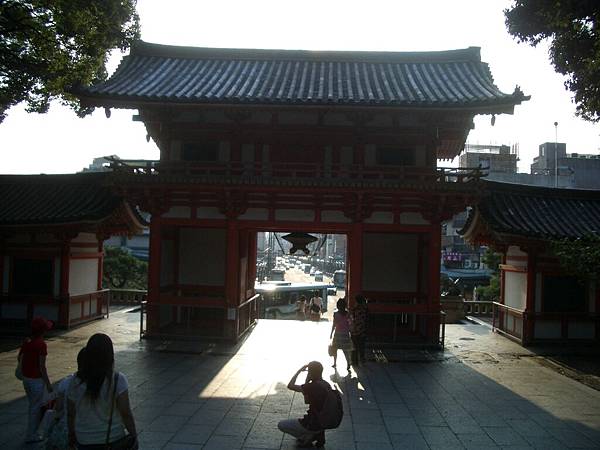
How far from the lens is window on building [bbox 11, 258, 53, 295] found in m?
18.1

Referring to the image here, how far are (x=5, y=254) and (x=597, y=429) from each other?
1811cm

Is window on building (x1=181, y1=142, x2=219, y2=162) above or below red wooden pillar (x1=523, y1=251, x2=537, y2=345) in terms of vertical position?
above

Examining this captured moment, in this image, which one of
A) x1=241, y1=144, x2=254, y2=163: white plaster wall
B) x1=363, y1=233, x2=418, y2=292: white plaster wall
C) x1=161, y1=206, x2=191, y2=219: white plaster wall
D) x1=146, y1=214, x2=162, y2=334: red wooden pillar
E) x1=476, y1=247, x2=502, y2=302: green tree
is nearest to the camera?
x1=146, y1=214, x2=162, y2=334: red wooden pillar

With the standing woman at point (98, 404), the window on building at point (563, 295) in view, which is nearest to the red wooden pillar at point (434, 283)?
the window on building at point (563, 295)

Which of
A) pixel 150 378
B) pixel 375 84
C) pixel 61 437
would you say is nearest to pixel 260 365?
pixel 150 378

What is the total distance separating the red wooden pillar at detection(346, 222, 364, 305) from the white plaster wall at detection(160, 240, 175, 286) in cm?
648

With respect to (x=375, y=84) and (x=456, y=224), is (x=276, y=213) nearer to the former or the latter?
(x=375, y=84)

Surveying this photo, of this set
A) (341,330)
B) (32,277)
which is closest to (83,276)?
(32,277)

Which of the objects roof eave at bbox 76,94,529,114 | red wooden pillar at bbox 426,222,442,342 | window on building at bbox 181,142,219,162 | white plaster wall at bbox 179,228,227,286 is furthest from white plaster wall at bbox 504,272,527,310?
window on building at bbox 181,142,219,162

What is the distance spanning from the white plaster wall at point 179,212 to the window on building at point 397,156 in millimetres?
6438

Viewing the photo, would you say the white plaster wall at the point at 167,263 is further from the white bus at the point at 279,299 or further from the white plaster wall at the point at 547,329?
the white bus at the point at 279,299

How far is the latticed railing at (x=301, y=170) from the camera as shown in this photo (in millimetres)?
15297

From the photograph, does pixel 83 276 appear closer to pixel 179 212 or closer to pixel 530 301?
pixel 179 212

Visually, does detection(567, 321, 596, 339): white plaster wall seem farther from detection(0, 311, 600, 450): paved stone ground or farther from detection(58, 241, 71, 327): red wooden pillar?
detection(58, 241, 71, 327): red wooden pillar
